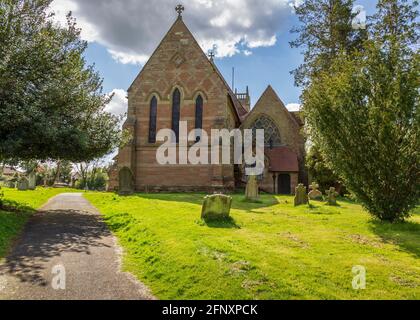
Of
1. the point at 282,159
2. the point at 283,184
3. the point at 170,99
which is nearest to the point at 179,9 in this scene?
the point at 170,99

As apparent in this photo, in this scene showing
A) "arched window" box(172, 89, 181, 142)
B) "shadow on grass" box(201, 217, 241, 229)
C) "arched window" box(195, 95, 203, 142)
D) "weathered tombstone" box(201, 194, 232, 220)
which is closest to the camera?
"shadow on grass" box(201, 217, 241, 229)

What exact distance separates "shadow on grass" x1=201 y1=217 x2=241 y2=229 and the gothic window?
25.6 meters

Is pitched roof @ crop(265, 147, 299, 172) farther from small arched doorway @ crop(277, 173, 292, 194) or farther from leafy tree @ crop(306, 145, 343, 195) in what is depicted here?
leafy tree @ crop(306, 145, 343, 195)

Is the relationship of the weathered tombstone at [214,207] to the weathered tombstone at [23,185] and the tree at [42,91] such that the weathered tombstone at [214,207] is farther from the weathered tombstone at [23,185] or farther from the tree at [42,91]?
the weathered tombstone at [23,185]

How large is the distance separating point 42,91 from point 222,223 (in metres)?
8.49

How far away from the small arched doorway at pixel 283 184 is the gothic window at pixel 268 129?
4383 mm

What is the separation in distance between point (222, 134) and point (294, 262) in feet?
70.0

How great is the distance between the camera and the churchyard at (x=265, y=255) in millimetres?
5812

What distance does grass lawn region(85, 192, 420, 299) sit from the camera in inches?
228

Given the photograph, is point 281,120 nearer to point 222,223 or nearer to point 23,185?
point 23,185

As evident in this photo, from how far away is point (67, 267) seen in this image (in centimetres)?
722

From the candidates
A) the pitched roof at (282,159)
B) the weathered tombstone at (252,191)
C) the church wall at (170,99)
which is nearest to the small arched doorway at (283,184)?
the pitched roof at (282,159)

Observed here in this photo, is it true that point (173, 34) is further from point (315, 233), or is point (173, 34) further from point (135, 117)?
point (315, 233)

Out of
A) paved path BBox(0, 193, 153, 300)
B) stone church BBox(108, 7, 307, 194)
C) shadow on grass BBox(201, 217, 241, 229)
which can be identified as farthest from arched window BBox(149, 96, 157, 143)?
shadow on grass BBox(201, 217, 241, 229)
